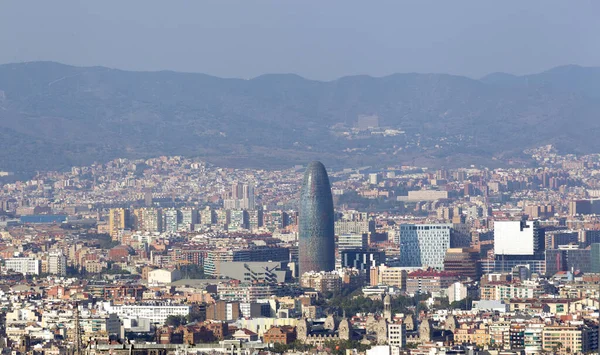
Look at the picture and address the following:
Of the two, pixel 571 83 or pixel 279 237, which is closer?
pixel 279 237

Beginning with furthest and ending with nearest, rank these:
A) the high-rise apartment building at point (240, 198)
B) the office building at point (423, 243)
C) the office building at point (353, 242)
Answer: the high-rise apartment building at point (240, 198), the office building at point (353, 242), the office building at point (423, 243)

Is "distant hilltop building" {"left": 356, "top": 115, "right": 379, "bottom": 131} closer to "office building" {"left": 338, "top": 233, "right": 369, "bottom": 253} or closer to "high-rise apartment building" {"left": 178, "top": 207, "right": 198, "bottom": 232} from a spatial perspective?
"high-rise apartment building" {"left": 178, "top": 207, "right": 198, "bottom": 232}

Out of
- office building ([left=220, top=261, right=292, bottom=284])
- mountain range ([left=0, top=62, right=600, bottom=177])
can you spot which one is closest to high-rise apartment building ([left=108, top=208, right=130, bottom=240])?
office building ([left=220, top=261, right=292, bottom=284])

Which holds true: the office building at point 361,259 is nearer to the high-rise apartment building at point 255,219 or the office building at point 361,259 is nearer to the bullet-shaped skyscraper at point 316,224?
the bullet-shaped skyscraper at point 316,224

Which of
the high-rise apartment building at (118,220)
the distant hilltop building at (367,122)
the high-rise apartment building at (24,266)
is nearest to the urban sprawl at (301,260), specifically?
the high-rise apartment building at (24,266)

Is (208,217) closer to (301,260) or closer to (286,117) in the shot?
(301,260)

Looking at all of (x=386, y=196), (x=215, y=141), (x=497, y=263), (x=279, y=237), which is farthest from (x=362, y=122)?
(x=497, y=263)

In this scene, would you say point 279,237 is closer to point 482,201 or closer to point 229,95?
point 482,201
